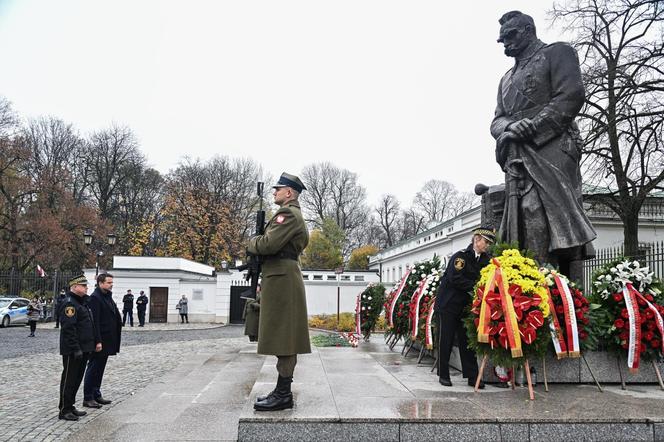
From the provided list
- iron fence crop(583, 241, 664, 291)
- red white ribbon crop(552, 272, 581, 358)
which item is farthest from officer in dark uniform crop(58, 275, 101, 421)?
iron fence crop(583, 241, 664, 291)

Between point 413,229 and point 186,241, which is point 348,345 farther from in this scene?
point 413,229

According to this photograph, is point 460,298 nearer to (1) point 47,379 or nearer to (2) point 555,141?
(2) point 555,141

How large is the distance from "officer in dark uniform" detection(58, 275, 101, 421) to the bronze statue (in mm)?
5304

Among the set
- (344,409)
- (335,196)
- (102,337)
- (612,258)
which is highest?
(335,196)

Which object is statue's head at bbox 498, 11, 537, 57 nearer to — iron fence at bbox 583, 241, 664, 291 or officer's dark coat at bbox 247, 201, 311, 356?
officer's dark coat at bbox 247, 201, 311, 356

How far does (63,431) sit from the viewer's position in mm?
5699

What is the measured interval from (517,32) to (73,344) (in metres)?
6.71

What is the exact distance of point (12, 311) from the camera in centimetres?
2717

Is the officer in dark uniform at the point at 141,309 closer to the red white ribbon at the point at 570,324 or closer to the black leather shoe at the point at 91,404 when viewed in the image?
the black leather shoe at the point at 91,404

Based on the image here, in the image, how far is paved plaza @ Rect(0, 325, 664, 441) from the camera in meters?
4.14

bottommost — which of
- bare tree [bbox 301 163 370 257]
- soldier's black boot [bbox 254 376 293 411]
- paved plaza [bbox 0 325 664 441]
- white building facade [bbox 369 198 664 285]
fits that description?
paved plaza [bbox 0 325 664 441]

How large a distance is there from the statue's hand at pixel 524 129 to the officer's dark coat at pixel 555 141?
0.05 meters

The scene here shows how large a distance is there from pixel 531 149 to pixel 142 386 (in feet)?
22.5

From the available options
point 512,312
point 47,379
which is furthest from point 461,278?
point 47,379
